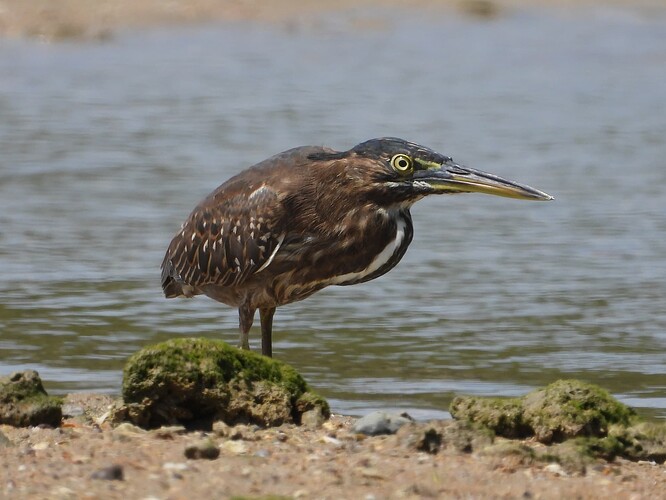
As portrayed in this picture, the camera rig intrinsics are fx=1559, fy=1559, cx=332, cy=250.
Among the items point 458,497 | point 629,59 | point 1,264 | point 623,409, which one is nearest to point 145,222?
point 1,264

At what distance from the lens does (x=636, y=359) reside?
8.84 m

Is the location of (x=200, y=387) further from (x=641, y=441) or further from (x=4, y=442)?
(x=641, y=441)

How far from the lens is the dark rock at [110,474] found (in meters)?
5.43

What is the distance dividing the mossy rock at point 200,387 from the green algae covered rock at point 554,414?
2.66 ft

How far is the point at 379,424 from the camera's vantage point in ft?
21.4

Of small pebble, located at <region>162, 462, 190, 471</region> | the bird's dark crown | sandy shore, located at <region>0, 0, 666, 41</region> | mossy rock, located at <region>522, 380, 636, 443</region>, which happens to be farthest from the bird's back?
sandy shore, located at <region>0, 0, 666, 41</region>

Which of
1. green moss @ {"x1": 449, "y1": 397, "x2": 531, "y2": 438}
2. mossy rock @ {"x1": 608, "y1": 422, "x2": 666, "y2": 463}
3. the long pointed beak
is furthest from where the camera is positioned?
the long pointed beak

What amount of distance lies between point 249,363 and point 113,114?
1162 cm

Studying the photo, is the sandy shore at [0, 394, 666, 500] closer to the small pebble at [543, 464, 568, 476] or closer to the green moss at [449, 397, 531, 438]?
the small pebble at [543, 464, 568, 476]

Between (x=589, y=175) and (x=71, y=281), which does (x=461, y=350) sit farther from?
(x=589, y=175)

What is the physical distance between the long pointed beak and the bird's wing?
778 millimetres

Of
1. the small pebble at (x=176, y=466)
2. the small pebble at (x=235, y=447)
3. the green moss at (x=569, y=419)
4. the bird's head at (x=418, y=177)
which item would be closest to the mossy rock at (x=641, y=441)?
the green moss at (x=569, y=419)

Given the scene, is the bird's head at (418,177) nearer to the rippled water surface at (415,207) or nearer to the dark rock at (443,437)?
the rippled water surface at (415,207)

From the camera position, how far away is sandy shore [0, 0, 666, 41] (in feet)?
74.0
